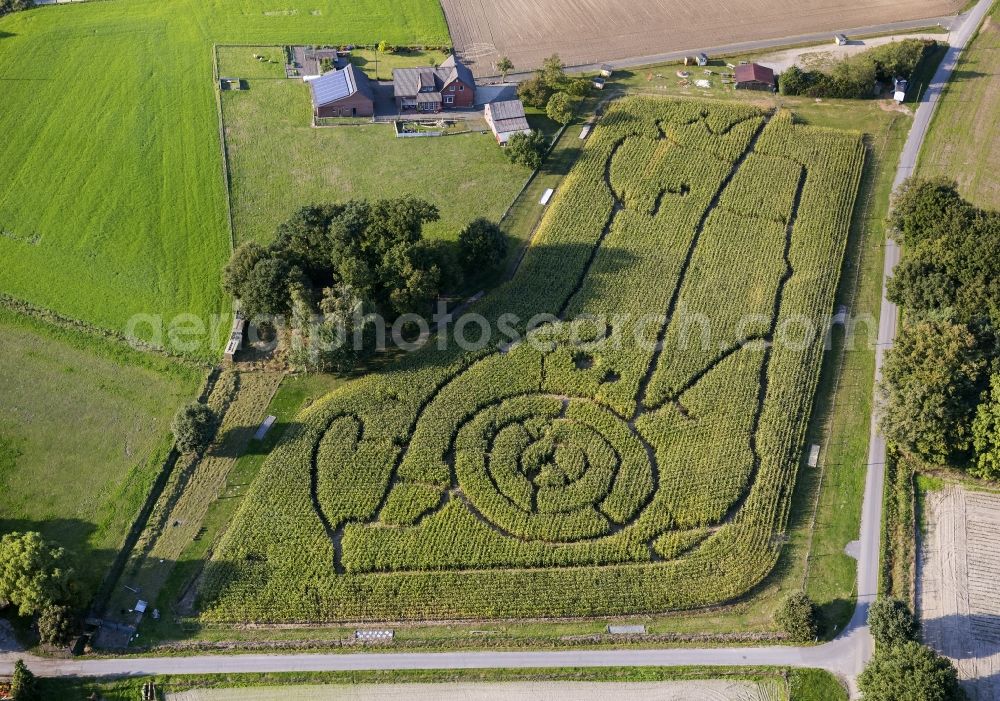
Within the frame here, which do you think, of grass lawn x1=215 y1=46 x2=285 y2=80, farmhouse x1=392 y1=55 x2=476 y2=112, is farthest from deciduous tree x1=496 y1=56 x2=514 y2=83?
grass lawn x1=215 y1=46 x2=285 y2=80

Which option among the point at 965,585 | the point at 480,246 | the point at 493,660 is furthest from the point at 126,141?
the point at 965,585

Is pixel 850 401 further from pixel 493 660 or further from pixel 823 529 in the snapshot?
pixel 493 660

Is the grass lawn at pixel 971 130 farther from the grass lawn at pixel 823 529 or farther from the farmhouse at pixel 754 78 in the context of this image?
the farmhouse at pixel 754 78

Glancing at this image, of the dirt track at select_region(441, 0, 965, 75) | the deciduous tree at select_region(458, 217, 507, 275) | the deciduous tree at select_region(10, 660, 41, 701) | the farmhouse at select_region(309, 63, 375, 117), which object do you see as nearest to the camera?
the deciduous tree at select_region(10, 660, 41, 701)

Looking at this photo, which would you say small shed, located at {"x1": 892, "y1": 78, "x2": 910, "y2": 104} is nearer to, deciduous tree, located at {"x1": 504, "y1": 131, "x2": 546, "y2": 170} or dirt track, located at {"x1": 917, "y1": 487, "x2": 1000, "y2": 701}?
deciduous tree, located at {"x1": 504, "y1": 131, "x2": 546, "y2": 170}

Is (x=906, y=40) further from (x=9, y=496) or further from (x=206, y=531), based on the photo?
(x=9, y=496)

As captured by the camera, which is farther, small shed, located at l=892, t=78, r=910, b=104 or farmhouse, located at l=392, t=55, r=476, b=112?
small shed, located at l=892, t=78, r=910, b=104

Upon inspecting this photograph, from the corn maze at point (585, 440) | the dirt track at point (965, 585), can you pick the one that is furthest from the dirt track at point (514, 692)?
the dirt track at point (965, 585)
